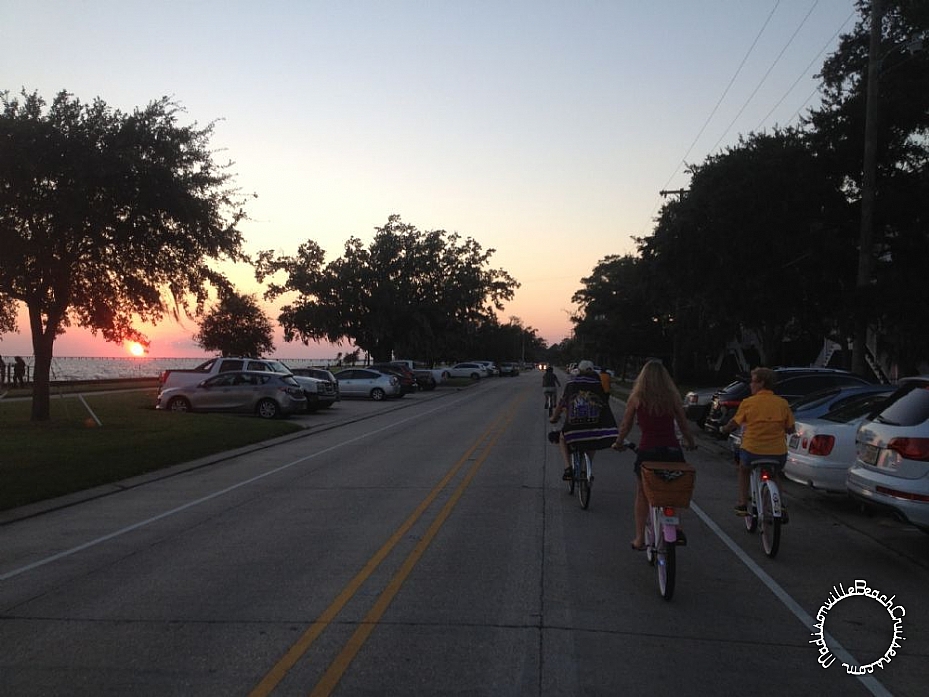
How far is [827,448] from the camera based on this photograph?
32.2 ft

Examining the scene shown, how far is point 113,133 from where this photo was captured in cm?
1917

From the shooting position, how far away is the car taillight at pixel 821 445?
9.79 meters

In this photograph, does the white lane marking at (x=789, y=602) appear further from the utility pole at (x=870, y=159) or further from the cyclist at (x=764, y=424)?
the utility pole at (x=870, y=159)

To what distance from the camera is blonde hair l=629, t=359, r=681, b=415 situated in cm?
676

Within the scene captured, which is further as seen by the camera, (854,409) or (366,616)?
(854,409)

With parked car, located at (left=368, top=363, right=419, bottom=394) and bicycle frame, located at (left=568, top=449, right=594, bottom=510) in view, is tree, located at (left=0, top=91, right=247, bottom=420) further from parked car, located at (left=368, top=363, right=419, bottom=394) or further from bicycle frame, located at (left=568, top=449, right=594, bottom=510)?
parked car, located at (left=368, top=363, right=419, bottom=394)

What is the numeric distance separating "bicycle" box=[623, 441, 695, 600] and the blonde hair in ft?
1.59

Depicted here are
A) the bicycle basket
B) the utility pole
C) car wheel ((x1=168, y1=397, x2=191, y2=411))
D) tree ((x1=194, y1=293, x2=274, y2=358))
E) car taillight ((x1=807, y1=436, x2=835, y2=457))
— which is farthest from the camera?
tree ((x1=194, y1=293, x2=274, y2=358))

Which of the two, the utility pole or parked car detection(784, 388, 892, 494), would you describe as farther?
the utility pole

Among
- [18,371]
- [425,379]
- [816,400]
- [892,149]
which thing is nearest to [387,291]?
[425,379]

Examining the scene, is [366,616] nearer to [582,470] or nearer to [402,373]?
[582,470]

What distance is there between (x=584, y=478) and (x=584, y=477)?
19mm

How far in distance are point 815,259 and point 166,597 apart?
2621cm

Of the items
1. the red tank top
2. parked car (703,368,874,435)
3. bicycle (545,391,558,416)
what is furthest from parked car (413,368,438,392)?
the red tank top
